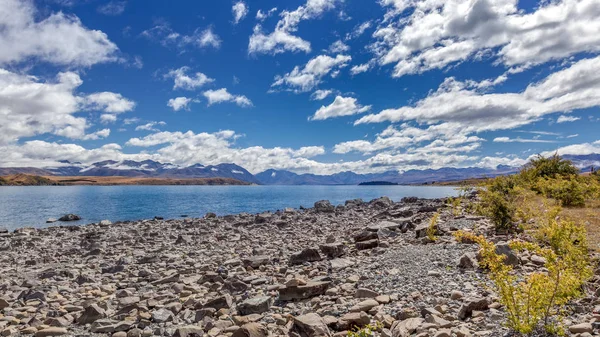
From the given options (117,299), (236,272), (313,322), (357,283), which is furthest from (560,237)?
(117,299)

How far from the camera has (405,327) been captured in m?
7.53

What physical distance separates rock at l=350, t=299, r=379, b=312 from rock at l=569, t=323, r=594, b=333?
13.7 feet

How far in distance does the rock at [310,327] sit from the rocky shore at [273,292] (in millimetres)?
24

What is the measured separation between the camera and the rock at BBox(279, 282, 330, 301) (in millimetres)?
10891

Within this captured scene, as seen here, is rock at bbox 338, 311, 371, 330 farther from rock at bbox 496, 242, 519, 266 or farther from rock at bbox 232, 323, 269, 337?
rock at bbox 496, 242, 519, 266

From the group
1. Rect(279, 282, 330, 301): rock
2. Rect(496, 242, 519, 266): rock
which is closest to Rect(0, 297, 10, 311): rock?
Rect(279, 282, 330, 301): rock

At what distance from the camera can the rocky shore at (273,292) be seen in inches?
323

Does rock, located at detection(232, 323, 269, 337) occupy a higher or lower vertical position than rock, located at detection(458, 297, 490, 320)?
lower

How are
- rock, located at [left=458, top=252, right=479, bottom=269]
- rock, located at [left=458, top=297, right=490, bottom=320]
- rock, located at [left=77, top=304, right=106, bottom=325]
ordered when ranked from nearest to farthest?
rock, located at [left=458, top=297, right=490, bottom=320]
rock, located at [left=77, top=304, right=106, bottom=325]
rock, located at [left=458, top=252, right=479, bottom=269]

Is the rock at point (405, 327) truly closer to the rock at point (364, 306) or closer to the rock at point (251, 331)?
the rock at point (364, 306)

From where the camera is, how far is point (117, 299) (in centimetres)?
1240

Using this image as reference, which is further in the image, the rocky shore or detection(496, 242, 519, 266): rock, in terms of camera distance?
detection(496, 242, 519, 266): rock

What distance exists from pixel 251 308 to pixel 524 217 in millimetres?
15189

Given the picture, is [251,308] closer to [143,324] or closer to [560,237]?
[143,324]
